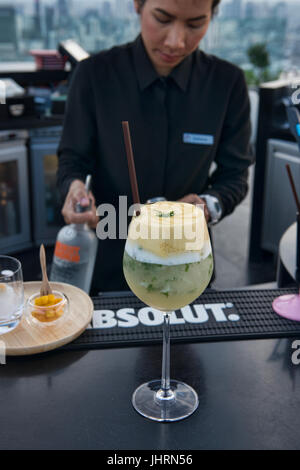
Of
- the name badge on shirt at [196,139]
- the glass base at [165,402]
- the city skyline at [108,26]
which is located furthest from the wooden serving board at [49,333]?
the city skyline at [108,26]

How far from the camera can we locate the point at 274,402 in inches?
36.7

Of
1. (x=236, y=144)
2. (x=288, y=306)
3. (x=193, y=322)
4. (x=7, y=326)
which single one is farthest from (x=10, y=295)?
(x=236, y=144)

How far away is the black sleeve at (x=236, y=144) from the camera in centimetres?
189

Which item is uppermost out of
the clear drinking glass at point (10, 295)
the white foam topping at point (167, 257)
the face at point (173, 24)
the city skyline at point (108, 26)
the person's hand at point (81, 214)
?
the city skyline at point (108, 26)

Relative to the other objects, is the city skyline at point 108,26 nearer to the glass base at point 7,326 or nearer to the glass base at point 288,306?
the glass base at point 288,306

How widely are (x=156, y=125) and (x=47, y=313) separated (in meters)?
0.96

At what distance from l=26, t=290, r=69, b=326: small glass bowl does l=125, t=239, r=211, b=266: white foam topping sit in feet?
0.98

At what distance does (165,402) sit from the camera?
93 centimetres

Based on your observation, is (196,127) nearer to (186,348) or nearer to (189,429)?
(186,348)

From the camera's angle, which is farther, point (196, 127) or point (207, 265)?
point (196, 127)

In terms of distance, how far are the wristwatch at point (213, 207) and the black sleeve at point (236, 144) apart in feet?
0.49

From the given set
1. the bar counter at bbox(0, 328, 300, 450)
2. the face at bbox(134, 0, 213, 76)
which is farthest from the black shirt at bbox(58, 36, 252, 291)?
the bar counter at bbox(0, 328, 300, 450)
